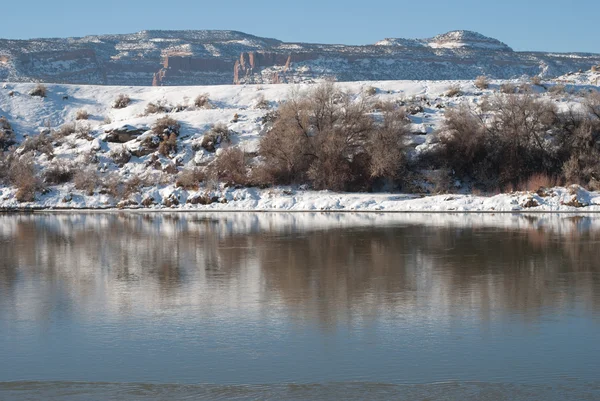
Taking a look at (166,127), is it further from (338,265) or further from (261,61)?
(261,61)

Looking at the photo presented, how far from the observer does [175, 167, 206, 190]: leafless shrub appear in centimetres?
3438

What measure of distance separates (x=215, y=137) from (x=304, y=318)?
28241 millimetres

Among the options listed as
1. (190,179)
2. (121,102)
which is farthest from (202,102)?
(190,179)

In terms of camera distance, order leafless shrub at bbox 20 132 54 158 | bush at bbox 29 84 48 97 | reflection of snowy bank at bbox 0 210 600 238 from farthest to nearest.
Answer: bush at bbox 29 84 48 97
leafless shrub at bbox 20 132 54 158
reflection of snowy bank at bbox 0 210 600 238

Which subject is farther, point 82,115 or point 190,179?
point 82,115

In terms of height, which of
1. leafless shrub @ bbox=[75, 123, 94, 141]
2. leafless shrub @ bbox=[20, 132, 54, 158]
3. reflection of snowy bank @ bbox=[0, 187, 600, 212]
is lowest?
reflection of snowy bank @ bbox=[0, 187, 600, 212]

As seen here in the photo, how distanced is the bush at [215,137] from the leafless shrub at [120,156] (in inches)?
143

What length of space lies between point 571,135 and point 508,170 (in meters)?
3.70

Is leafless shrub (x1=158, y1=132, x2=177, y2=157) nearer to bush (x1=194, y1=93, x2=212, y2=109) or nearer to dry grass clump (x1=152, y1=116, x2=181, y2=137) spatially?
dry grass clump (x1=152, y1=116, x2=181, y2=137)

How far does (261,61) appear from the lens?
307 ft

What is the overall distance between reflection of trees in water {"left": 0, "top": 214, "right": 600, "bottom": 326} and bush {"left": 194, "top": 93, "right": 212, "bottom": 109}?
2237 centimetres

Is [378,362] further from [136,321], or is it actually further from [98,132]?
[98,132]

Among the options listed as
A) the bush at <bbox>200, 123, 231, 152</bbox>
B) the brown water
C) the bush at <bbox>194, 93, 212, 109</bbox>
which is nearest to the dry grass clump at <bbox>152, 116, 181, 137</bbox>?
the bush at <bbox>200, 123, 231, 152</bbox>

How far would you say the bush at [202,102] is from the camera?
46.3 metres
